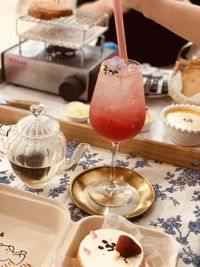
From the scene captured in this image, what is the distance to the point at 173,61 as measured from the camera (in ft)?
5.80

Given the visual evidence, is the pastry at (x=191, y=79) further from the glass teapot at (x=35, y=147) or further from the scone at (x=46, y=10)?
the glass teapot at (x=35, y=147)

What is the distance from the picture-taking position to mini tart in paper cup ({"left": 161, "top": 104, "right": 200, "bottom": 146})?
1.00 m

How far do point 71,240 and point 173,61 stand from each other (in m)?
1.25

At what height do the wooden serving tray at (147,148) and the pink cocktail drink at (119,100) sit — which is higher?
the pink cocktail drink at (119,100)

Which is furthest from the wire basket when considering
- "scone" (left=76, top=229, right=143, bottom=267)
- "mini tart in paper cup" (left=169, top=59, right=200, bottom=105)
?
"scone" (left=76, top=229, right=143, bottom=267)

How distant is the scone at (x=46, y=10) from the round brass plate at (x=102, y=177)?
0.54 meters

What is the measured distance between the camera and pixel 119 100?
79 cm

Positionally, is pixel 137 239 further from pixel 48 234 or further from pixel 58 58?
pixel 58 58

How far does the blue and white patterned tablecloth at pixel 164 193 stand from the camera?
766mm

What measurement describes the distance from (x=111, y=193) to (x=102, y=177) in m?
0.06

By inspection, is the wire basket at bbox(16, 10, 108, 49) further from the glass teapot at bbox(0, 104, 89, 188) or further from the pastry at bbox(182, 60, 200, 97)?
the glass teapot at bbox(0, 104, 89, 188)

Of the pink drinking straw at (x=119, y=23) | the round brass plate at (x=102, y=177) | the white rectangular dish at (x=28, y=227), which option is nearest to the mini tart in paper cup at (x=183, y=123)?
the round brass plate at (x=102, y=177)

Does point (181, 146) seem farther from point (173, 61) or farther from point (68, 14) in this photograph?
point (173, 61)

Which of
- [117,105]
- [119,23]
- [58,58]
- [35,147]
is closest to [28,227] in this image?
[35,147]
